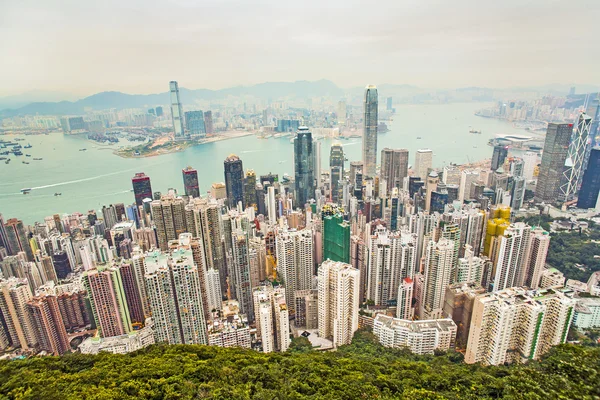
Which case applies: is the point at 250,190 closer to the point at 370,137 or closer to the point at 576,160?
the point at 370,137

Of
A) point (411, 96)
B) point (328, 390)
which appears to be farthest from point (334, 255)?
point (411, 96)

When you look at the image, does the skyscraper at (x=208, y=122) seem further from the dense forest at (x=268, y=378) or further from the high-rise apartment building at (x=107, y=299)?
the dense forest at (x=268, y=378)

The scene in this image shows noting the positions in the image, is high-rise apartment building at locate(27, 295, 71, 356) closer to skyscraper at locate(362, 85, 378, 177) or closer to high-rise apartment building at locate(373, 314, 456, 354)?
high-rise apartment building at locate(373, 314, 456, 354)

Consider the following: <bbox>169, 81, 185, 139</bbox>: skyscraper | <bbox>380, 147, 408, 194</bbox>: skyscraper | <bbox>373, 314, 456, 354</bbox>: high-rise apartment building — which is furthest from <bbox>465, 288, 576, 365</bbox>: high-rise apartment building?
<bbox>169, 81, 185, 139</bbox>: skyscraper

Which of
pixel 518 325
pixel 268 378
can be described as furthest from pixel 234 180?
pixel 268 378

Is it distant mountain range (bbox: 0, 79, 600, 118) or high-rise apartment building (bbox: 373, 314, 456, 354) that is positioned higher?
distant mountain range (bbox: 0, 79, 600, 118)

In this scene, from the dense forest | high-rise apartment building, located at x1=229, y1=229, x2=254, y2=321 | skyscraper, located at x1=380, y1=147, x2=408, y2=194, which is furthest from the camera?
skyscraper, located at x1=380, y1=147, x2=408, y2=194

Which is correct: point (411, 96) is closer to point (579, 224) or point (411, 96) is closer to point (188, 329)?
point (579, 224)
